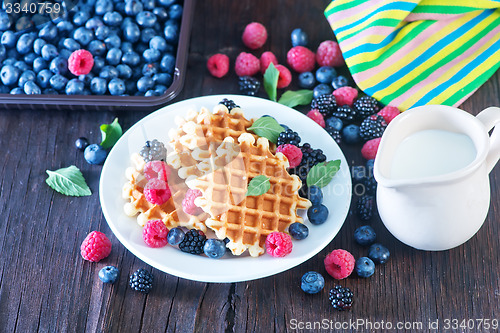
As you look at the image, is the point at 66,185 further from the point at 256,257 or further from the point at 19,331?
the point at 256,257

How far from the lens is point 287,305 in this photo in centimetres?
152

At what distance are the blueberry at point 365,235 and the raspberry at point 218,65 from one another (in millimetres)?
752

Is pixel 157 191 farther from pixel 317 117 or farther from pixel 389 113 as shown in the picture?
pixel 389 113

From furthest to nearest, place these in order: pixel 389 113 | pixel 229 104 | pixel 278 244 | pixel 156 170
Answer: pixel 389 113 < pixel 229 104 < pixel 156 170 < pixel 278 244

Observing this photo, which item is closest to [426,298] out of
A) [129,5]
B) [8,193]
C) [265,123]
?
[265,123]

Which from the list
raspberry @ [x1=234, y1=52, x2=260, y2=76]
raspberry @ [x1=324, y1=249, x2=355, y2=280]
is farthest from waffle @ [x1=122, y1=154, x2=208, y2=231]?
raspberry @ [x1=234, y1=52, x2=260, y2=76]

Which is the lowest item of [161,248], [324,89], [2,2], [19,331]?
[19,331]

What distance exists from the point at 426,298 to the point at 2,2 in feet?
5.79

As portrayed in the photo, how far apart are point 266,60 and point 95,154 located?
2.23 feet

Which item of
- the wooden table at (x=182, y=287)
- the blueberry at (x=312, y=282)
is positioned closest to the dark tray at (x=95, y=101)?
the wooden table at (x=182, y=287)

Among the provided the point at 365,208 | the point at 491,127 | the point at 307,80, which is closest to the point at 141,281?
the point at 365,208

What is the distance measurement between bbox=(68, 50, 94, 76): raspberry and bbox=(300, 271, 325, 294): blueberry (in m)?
1.02

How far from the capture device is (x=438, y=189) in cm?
133

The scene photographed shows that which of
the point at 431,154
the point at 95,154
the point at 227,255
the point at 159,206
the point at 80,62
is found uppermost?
the point at 80,62
